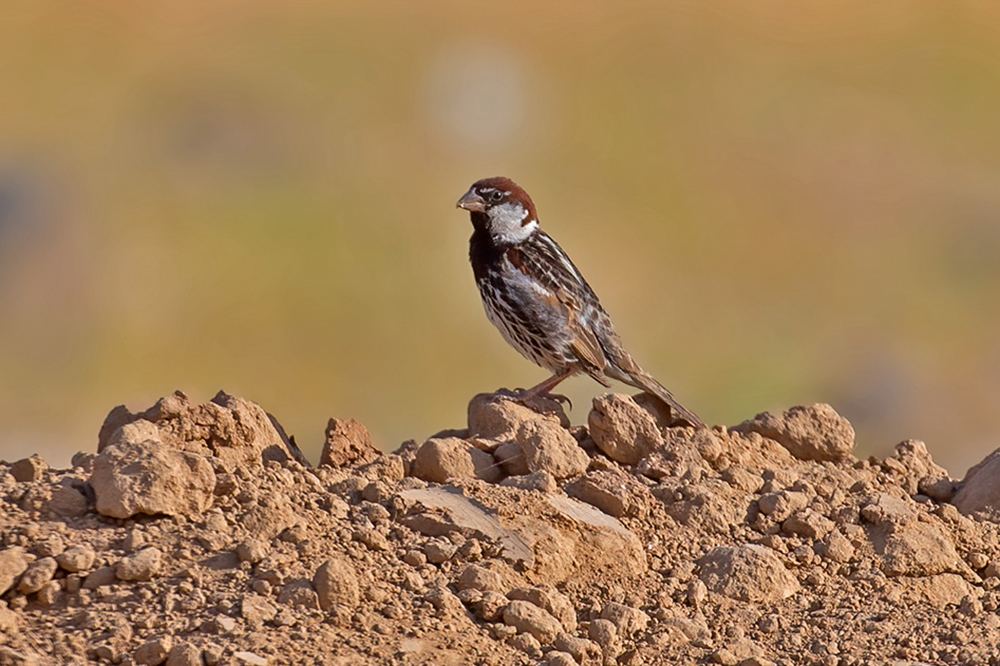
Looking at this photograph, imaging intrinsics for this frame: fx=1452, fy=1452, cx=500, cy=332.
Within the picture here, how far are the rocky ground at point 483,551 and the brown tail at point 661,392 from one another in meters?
0.85

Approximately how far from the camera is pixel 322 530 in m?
6.29

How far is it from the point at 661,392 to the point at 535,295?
1.40 metres

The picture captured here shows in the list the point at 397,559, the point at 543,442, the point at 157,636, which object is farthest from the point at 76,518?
the point at 543,442

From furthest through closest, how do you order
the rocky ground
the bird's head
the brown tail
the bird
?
the bird's head
the bird
the brown tail
the rocky ground

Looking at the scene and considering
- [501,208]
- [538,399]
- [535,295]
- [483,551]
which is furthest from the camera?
[501,208]

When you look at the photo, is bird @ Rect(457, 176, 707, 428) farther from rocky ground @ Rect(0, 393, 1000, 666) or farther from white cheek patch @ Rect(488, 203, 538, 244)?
rocky ground @ Rect(0, 393, 1000, 666)

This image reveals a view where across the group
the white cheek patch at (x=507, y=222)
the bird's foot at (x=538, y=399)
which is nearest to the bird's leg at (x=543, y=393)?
the bird's foot at (x=538, y=399)

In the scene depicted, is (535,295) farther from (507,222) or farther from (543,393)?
(543,393)

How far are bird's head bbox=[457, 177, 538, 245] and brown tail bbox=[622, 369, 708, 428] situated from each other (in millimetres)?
1396

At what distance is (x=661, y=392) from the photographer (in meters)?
9.91

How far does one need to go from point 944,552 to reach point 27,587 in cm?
427

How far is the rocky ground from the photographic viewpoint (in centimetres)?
569

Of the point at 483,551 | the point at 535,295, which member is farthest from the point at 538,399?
the point at 483,551

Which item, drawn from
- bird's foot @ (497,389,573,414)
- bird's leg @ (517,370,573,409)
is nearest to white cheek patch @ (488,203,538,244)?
bird's leg @ (517,370,573,409)
